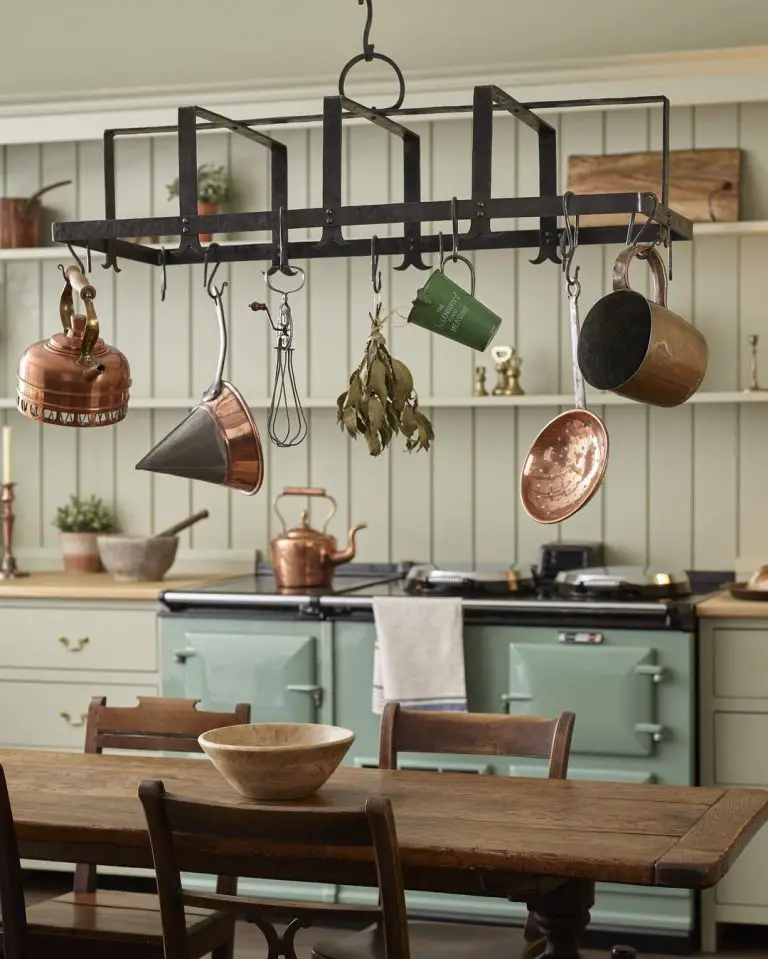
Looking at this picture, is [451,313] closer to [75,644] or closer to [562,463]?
[562,463]

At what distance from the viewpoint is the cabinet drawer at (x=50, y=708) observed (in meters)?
4.26

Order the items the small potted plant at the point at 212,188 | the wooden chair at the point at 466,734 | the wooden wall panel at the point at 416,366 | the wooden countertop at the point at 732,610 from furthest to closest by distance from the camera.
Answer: the small potted plant at the point at 212,188
the wooden wall panel at the point at 416,366
the wooden countertop at the point at 732,610
the wooden chair at the point at 466,734

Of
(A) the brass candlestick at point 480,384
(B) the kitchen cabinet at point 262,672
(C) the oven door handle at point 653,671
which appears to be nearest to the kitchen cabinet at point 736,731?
(C) the oven door handle at point 653,671

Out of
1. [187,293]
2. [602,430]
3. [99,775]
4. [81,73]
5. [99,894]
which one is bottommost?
[99,894]

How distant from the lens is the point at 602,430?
243 centimetres

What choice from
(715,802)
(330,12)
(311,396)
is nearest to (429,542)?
(311,396)

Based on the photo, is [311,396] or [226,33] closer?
[226,33]

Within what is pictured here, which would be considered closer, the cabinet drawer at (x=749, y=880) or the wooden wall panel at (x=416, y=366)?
the cabinet drawer at (x=749, y=880)

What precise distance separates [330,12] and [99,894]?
2621 millimetres

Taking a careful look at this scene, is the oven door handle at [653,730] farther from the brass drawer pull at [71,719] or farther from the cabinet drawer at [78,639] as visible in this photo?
the brass drawer pull at [71,719]

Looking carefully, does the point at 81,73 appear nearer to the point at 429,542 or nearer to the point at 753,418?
the point at 429,542

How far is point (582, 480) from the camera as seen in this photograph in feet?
8.09

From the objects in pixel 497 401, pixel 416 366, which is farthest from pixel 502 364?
pixel 416 366

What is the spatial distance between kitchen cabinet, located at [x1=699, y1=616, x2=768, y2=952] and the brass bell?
187cm
